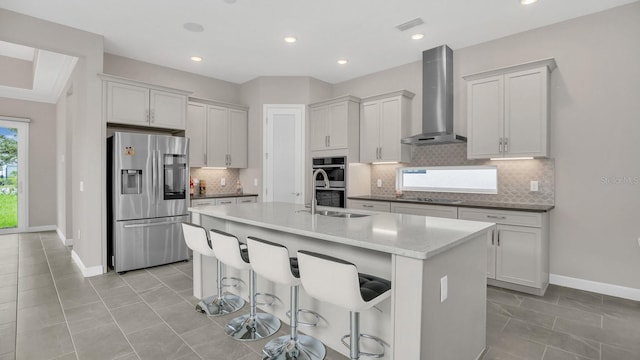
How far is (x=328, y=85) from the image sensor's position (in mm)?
5918

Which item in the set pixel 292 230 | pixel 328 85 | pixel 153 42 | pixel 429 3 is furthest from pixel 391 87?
pixel 292 230

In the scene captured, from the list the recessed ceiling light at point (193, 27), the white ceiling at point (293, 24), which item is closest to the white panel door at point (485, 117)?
the white ceiling at point (293, 24)

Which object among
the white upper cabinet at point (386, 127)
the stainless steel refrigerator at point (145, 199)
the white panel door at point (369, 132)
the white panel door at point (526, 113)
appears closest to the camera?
the white panel door at point (526, 113)

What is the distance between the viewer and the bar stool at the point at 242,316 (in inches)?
93.0

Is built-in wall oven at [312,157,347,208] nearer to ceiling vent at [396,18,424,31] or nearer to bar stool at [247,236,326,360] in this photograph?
ceiling vent at [396,18,424,31]

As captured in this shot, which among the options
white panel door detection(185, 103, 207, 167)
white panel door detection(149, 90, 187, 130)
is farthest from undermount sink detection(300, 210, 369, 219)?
white panel door detection(185, 103, 207, 167)

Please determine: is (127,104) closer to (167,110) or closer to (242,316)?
(167,110)

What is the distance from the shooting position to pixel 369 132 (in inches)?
199

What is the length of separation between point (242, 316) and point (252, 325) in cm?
22

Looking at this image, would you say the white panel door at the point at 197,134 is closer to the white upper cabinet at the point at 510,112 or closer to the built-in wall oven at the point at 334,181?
the built-in wall oven at the point at 334,181

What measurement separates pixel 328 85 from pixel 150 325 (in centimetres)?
466

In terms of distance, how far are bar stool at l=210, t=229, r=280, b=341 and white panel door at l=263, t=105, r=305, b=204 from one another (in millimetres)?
2851

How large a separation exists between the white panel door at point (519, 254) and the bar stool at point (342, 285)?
7.44 ft

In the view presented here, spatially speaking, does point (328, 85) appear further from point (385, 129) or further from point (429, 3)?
point (429, 3)
